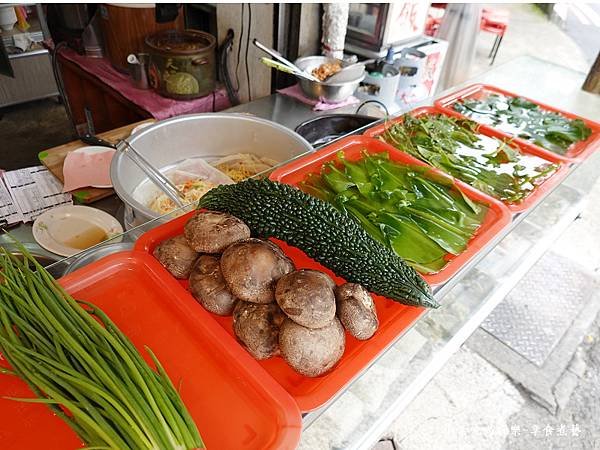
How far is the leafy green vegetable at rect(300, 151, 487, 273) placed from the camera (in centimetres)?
118

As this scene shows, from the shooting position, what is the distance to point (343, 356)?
35.2 inches

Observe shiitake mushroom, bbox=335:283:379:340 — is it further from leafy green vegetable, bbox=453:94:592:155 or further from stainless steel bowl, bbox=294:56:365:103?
stainless steel bowl, bbox=294:56:365:103

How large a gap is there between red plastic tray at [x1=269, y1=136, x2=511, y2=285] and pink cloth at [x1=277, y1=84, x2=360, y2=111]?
0.78 metres

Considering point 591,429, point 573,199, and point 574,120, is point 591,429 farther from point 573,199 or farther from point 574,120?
point 574,120

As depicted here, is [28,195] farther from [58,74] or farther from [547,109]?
[547,109]

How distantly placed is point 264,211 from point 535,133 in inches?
56.6

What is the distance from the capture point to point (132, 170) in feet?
4.80

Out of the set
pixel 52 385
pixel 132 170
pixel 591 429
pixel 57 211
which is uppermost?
pixel 52 385

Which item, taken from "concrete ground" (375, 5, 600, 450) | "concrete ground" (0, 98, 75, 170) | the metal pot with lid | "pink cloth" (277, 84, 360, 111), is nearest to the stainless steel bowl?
"pink cloth" (277, 84, 360, 111)

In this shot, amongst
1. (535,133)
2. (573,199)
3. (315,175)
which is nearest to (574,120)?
(535,133)

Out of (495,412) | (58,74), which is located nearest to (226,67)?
(58,74)

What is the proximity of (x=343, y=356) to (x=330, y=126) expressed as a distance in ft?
4.24

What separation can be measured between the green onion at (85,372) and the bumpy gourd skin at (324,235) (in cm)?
41

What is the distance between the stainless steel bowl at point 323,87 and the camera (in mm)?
2195
